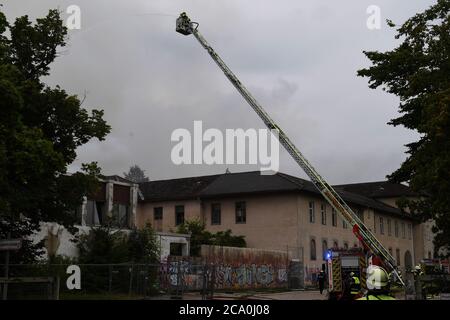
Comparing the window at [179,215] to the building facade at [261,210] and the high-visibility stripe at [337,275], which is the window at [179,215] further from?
the high-visibility stripe at [337,275]

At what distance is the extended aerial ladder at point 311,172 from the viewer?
83.9 feet

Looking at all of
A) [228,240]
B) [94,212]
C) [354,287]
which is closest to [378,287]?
[354,287]

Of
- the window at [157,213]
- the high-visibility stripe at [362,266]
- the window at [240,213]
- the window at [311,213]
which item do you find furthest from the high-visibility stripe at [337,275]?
the window at [157,213]

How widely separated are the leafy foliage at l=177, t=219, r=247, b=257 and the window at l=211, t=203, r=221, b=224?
272 cm

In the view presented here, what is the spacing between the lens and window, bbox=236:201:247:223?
171ft

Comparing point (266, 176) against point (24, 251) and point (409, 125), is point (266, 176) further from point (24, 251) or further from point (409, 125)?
point (24, 251)

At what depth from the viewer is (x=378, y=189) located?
84.4 m

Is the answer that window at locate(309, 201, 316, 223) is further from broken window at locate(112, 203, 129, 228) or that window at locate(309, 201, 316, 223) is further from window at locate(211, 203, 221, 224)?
broken window at locate(112, 203, 129, 228)

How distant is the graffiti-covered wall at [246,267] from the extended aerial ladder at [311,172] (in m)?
13.0

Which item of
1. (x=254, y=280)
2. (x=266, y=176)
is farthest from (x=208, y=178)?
(x=254, y=280)

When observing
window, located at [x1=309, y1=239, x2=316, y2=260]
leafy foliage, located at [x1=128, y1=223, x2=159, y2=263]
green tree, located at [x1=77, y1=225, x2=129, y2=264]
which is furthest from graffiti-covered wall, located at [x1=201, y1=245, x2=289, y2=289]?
green tree, located at [x1=77, y1=225, x2=129, y2=264]

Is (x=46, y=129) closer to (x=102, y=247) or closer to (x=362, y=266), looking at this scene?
(x=102, y=247)

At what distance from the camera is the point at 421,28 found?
25.2 m
